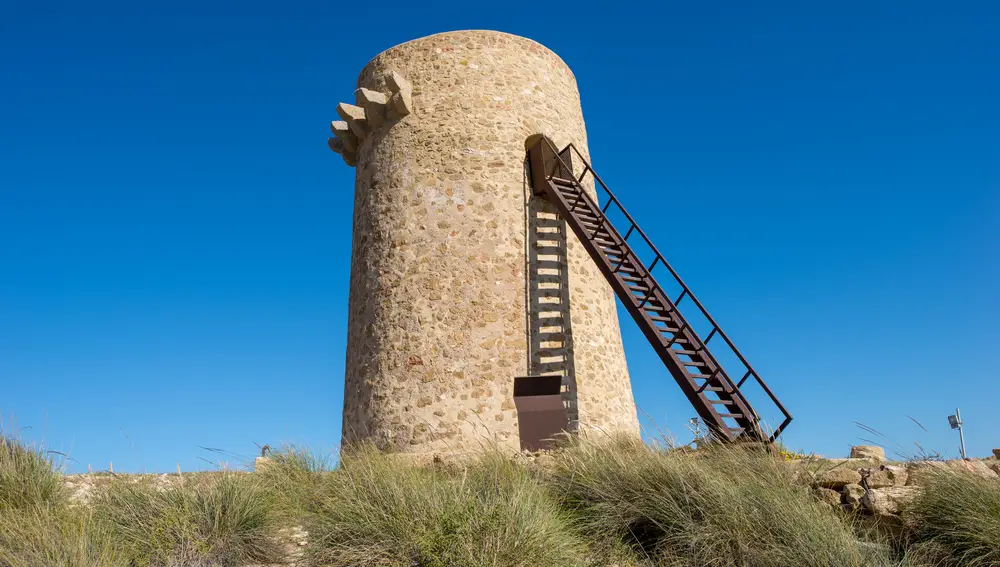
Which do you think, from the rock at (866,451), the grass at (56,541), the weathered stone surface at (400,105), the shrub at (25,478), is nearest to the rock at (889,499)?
the rock at (866,451)

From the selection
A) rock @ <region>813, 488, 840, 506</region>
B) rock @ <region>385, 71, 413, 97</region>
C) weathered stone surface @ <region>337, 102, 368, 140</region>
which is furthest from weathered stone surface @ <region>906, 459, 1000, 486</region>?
weathered stone surface @ <region>337, 102, 368, 140</region>

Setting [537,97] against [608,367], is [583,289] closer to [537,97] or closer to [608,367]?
[608,367]

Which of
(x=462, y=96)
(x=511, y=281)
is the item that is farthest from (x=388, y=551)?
(x=462, y=96)

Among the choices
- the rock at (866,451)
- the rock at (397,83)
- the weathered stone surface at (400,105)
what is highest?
the rock at (397,83)

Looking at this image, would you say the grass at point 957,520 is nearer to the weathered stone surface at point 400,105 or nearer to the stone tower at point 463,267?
the stone tower at point 463,267

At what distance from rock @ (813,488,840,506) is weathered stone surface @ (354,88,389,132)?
31.4 feet

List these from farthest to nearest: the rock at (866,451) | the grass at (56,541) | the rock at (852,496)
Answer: the rock at (866,451) < the rock at (852,496) < the grass at (56,541)

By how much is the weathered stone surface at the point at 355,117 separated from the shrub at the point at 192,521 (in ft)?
25.2

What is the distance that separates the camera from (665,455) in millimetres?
7715

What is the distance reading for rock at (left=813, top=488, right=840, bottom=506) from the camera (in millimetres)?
6883

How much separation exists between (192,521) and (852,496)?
623 centimetres

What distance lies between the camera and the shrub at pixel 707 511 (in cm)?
597

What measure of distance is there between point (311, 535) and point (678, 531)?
329cm

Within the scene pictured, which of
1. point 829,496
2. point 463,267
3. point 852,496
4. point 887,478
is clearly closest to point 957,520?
point 887,478
